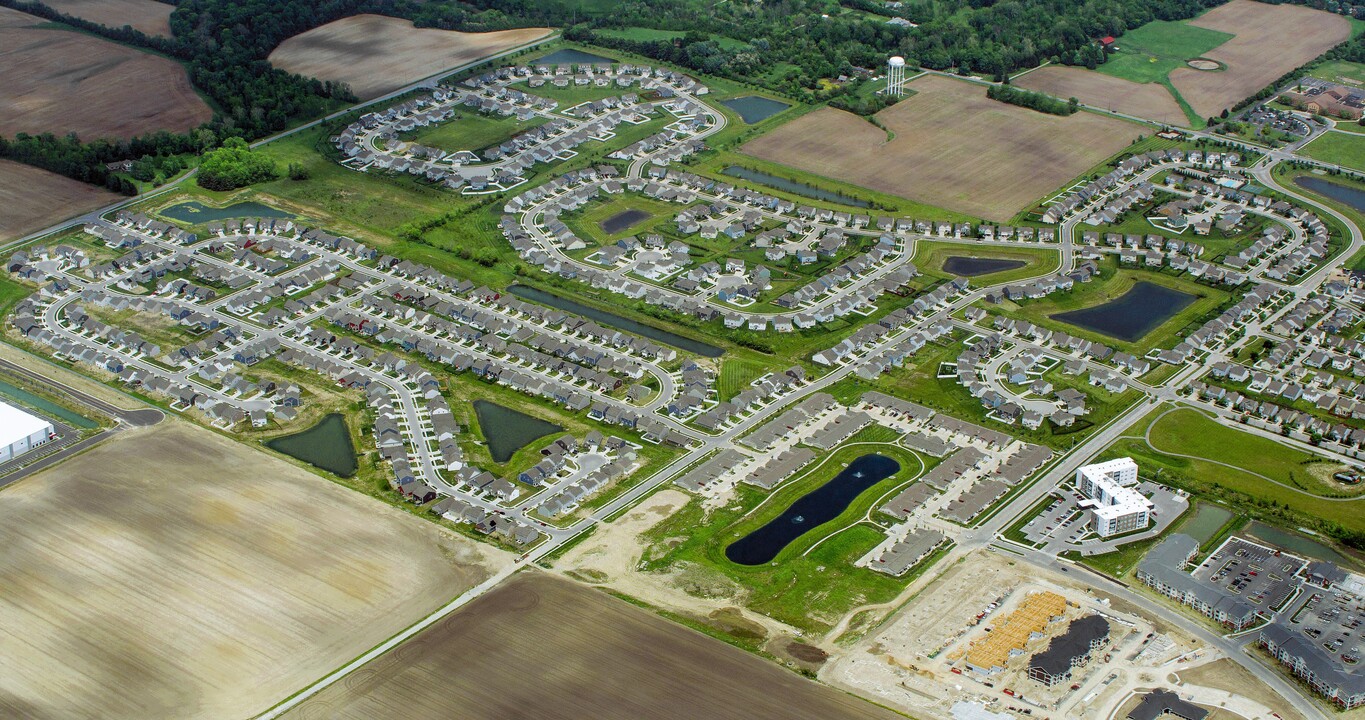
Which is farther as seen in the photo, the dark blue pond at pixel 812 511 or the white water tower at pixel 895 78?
the white water tower at pixel 895 78

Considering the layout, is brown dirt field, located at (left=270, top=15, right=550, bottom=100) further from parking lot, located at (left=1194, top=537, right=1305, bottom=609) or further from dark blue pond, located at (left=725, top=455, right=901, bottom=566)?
parking lot, located at (left=1194, top=537, right=1305, bottom=609)

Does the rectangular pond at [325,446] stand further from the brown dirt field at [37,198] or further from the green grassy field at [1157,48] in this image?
the green grassy field at [1157,48]

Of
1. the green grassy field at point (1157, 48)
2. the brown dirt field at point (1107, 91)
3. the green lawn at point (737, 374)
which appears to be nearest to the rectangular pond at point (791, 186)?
the green lawn at point (737, 374)

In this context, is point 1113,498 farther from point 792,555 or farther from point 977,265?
point 977,265

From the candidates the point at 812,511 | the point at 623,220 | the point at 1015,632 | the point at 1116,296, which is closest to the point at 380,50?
the point at 623,220

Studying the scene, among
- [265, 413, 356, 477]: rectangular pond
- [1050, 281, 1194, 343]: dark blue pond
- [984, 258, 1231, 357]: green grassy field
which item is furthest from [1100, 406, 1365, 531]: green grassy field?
[265, 413, 356, 477]: rectangular pond
